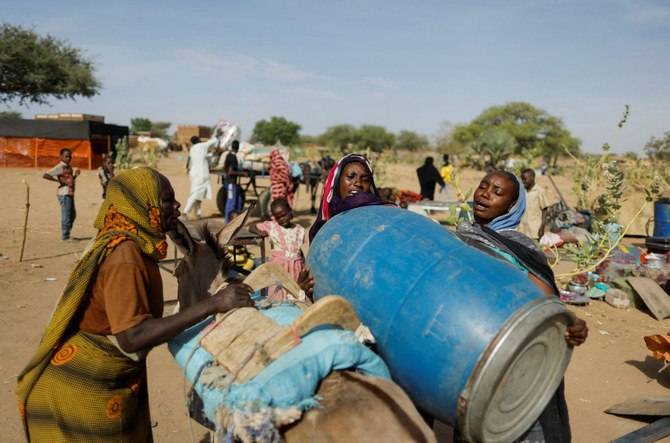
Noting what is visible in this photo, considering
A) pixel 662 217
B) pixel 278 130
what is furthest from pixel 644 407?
pixel 278 130

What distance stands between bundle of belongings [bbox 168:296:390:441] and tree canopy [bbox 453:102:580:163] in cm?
4173

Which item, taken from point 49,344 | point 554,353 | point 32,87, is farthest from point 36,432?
point 32,87

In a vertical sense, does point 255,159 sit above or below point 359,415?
above

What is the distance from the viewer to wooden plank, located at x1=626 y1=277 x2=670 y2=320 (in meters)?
6.21

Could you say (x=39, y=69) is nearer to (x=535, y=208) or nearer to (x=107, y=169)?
(x=107, y=169)

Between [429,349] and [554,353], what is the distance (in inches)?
21.2

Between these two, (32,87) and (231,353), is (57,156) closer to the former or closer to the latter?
(32,87)

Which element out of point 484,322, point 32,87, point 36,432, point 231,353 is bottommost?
point 36,432

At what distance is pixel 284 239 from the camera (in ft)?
16.2

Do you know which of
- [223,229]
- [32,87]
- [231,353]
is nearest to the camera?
[231,353]

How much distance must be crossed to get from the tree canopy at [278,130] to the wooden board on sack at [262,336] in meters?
55.4

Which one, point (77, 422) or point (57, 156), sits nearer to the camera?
point (77, 422)

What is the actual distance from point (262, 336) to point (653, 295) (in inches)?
270

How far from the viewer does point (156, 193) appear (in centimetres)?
190
